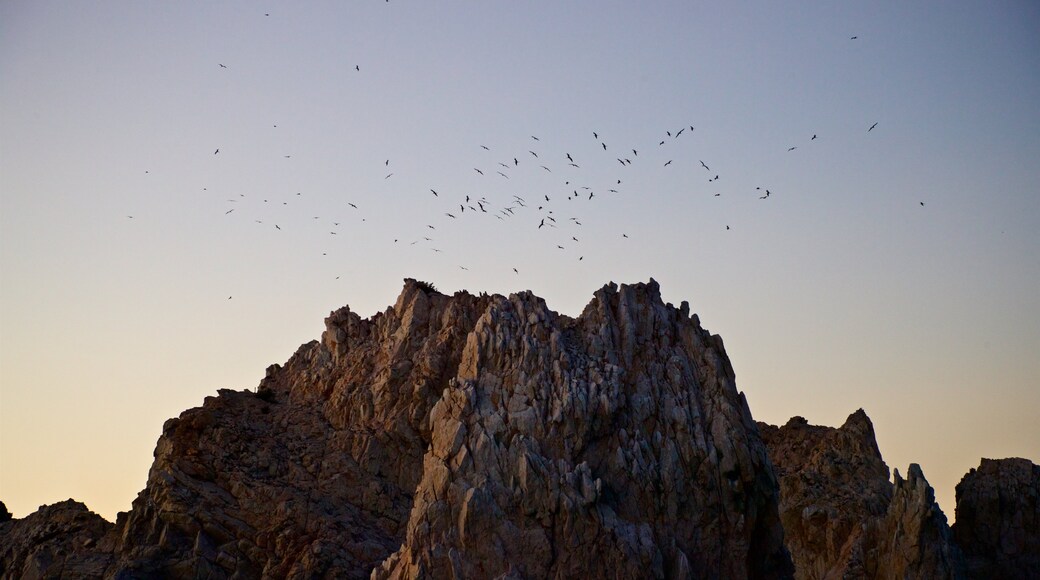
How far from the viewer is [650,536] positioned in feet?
310

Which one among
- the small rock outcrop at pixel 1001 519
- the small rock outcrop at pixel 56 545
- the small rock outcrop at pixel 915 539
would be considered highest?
the small rock outcrop at pixel 1001 519

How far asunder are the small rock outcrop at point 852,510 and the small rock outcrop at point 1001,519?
641 centimetres

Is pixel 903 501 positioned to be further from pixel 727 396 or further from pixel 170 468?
pixel 170 468

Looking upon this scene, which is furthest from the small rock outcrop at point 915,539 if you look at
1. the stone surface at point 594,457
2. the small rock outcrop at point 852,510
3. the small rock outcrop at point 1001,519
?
the stone surface at point 594,457

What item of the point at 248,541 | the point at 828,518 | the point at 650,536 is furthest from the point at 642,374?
the point at 828,518

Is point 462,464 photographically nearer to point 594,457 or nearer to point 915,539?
point 594,457

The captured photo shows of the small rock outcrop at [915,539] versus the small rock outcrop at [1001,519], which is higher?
the small rock outcrop at [1001,519]

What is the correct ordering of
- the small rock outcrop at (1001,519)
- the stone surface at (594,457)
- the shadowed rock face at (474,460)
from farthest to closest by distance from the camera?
the small rock outcrop at (1001,519)
the shadowed rock face at (474,460)
the stone surface at (594,457)

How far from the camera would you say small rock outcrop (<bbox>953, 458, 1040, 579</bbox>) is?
12744 cm

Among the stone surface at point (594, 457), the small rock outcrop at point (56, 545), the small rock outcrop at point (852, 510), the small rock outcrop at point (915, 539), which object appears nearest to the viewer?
the stone surface at point (594, 457)

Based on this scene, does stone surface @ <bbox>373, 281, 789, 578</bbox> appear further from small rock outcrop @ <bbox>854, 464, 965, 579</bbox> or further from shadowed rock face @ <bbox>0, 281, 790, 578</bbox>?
small rock outcrop @ <bbox>854, 464, 965, 579</bbox>

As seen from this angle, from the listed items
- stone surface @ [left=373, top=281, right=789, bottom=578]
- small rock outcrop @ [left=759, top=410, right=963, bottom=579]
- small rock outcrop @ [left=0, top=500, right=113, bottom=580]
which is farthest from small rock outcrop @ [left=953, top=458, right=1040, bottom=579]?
small rock outcrop @ [left=0, top=500, right=113, bottom=580]

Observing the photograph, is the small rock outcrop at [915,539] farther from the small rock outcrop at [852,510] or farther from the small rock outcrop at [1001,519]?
the small rock outcrop at [1001,519]

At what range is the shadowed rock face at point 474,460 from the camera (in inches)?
3615
